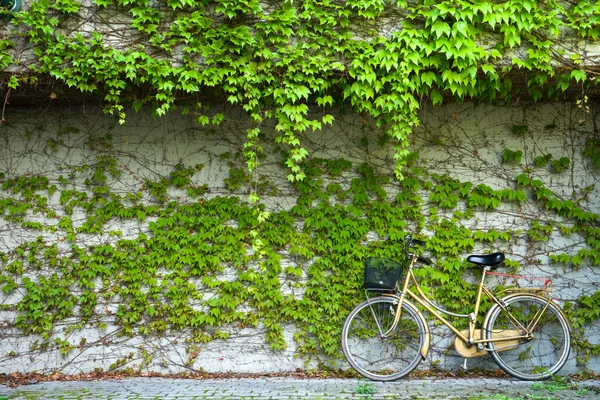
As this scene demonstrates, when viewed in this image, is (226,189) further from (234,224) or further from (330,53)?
(330,53)

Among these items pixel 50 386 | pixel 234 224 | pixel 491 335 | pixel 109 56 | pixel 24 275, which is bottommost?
pixel 50 386

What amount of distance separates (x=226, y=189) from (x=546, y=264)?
3.45 m

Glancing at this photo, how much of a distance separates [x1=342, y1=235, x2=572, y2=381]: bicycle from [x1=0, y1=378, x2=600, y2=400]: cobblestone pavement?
242 millimetres

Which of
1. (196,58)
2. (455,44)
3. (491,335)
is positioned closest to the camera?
(455,44)

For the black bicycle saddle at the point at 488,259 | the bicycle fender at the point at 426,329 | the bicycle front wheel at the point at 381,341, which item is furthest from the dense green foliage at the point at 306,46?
the bicycle front wheel at the point at 381,341

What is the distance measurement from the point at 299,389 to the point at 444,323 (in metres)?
1.56

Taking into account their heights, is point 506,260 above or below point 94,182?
below

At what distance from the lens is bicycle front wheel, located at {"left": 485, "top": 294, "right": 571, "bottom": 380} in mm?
5090

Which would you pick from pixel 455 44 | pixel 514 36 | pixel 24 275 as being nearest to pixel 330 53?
pixel 455 44

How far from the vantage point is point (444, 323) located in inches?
→ 202

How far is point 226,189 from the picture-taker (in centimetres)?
563

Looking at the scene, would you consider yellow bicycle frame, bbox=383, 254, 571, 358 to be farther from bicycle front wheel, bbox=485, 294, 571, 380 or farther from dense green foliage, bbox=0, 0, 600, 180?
dense green foliage, bbox=0, 0, 600, 180

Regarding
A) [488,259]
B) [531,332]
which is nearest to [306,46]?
[488,259]

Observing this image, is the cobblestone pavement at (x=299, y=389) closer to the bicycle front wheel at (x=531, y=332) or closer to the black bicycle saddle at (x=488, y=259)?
the bicycle front wheel at (x=531, y=332)
